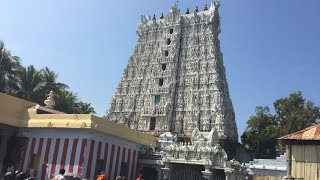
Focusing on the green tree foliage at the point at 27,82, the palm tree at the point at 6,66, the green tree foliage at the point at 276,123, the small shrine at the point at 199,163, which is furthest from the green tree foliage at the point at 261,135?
the palm tree at the point at 6,66

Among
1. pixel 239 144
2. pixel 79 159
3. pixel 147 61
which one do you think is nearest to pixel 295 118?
pixel 239 144

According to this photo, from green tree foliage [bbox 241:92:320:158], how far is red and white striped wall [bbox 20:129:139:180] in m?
27.1

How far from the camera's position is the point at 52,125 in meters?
23.2

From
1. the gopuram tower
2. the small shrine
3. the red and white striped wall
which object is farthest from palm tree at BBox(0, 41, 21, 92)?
the small shrine

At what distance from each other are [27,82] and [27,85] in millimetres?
391

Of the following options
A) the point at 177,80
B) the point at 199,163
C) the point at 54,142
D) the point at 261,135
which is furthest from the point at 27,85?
the point at 261,135

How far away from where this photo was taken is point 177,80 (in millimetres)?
48969

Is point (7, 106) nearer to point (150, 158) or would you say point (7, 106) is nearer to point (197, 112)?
point (150, 158)

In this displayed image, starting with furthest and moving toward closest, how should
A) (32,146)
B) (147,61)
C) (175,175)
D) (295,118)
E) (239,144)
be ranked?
1. (147,61)
2. (239,144)
3. (295,118)
4. (175,175)
5. (32,146)

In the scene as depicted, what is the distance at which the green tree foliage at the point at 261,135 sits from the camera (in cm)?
4634

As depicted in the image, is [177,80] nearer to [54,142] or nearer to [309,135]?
[54,142]

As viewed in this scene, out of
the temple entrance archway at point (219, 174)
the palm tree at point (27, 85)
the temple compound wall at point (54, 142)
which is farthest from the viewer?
the palm tree at point (27, 85)

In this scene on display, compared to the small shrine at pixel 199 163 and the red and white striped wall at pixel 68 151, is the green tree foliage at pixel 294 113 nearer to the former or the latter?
the small shrine at pixel 199 163

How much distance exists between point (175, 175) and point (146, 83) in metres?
24.4
